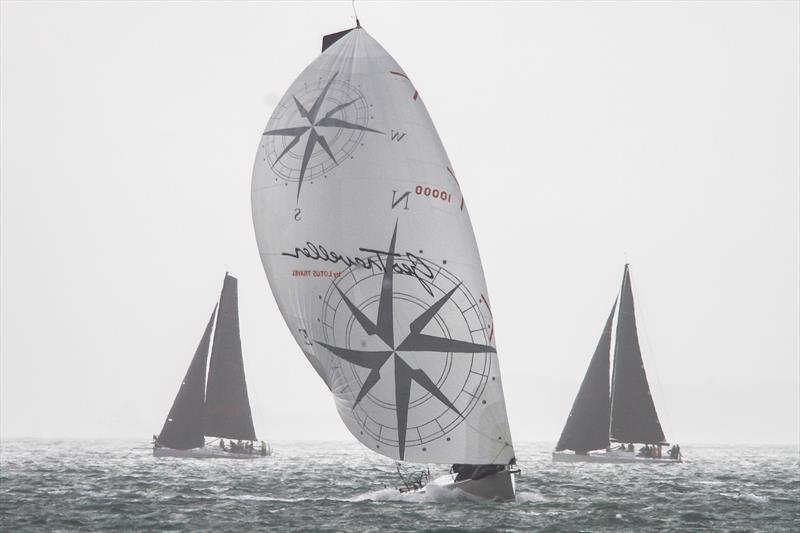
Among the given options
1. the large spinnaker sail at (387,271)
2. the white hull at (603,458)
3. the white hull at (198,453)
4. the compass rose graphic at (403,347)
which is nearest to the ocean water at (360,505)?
the large spinnaker sail at (387,271)

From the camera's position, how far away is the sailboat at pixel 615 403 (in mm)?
71562

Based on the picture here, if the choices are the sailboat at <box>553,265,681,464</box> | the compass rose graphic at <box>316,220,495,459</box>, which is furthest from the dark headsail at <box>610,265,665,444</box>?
the compass rose graphic at <box>316,220,495,459</box>

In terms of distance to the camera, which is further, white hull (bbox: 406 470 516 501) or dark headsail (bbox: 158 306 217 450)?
dark headsail (bbox: 158 306 217 450)

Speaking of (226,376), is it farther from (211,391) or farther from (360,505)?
(360,505)

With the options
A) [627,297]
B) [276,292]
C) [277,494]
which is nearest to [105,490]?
[277,494]

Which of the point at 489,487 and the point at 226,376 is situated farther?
the point at 226,376

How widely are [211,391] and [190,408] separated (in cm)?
161

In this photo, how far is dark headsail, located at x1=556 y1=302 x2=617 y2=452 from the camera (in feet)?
234

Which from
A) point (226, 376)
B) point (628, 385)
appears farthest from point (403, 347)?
point (628, 385)

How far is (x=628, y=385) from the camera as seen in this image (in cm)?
7281

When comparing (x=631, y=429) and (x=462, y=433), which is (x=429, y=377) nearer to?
(x=462, y=433)

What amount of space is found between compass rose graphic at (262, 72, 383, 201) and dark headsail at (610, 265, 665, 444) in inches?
1616

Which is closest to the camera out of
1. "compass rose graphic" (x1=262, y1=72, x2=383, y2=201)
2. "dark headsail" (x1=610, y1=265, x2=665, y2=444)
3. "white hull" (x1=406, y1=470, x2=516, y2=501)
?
"compass rose graphic" (x1=262, y1=72, x2=383, y2=201)

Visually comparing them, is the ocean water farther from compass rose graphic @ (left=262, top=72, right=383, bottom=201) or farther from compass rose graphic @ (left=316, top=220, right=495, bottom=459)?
compass rose graphic @ (left=262, top=72, right=383, bottom=201)
